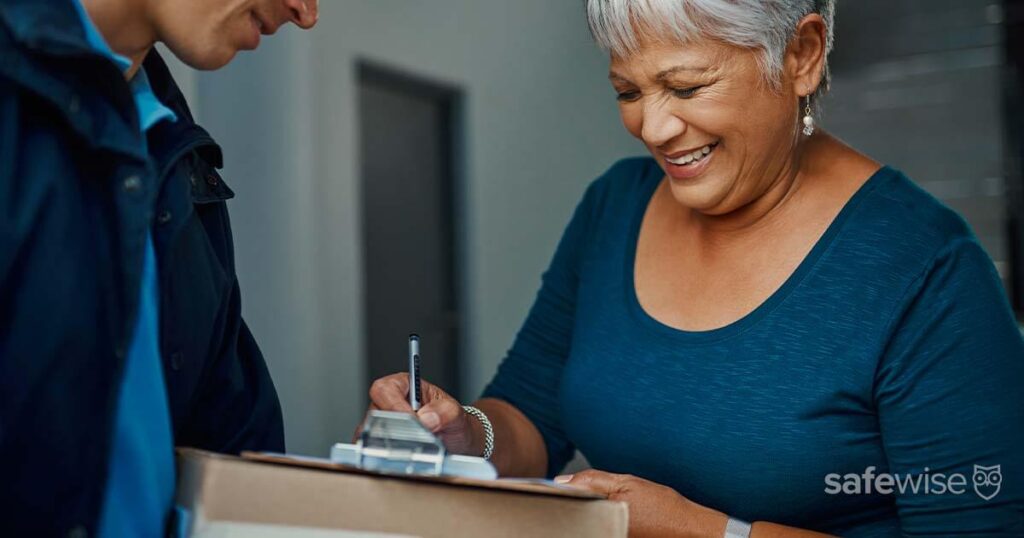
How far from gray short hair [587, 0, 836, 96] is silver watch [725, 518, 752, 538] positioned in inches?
22.8

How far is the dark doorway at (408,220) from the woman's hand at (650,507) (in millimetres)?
3390

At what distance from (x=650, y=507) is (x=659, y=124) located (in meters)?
→ 0.51

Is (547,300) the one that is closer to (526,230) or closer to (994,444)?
(994,444)

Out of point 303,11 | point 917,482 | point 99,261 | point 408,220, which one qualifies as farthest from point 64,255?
point 408,220

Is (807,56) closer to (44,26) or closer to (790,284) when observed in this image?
(790,284)

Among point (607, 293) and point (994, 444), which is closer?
point (994, 444)

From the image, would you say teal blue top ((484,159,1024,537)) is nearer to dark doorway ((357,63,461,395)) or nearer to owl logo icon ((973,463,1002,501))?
owl logo icon ((973,463,1002,501))

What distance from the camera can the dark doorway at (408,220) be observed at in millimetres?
4582

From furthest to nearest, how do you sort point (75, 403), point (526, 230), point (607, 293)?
point (526, 230)
point (607, 293)
point (75, 403)

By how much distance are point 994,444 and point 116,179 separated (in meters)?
1.02

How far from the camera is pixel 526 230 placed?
556 cm

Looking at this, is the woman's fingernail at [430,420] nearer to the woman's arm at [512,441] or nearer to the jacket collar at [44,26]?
the woman's arm at [512,441]

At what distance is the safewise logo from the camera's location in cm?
119

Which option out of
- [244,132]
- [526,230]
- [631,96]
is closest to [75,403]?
[631,96]
